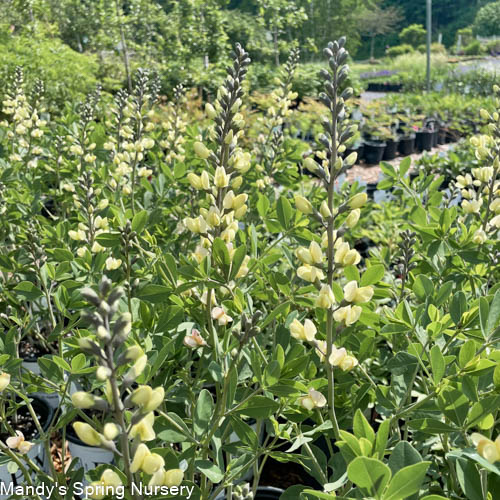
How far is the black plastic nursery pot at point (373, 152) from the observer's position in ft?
30.7

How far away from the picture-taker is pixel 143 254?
1.77m

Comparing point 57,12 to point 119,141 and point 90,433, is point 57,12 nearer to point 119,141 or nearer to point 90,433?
point 119,141

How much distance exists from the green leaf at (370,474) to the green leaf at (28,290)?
1156mm

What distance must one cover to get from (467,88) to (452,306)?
16391 mm

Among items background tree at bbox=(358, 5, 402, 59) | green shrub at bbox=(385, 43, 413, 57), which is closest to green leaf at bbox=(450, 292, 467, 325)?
green shrub at bbox=(385, 43, 413, 57)

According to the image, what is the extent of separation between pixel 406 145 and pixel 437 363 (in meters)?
9.68

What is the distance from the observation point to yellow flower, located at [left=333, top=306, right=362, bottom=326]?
1067 millimetres

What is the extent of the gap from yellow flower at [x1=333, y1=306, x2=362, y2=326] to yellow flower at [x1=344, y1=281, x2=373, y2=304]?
18 millimetres

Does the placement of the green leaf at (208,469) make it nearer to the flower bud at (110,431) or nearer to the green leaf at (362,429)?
the green leaf at (362,429)

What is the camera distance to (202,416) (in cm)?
117

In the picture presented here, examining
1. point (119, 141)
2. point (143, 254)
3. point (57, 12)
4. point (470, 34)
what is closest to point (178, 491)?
point (143, 254)

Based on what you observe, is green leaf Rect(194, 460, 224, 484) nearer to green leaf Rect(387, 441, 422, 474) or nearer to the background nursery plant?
the background nursery plant

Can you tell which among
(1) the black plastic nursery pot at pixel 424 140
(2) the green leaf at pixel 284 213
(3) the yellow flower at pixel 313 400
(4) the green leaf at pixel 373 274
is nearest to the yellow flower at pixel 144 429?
(3) the yellow flower at pixel 313 400

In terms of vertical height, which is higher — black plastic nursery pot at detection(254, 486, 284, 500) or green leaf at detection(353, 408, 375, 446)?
Answer: green leaf at detection(353, 408, 375, 446)
